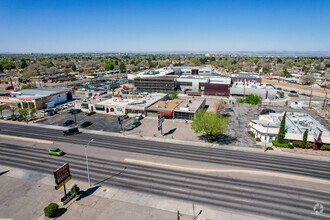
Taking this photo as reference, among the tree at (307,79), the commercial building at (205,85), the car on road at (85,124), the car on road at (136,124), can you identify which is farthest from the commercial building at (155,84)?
the tree at (307,79)

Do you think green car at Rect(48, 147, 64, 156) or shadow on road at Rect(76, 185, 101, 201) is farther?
green car at Rect(48, 147, 64, 156)

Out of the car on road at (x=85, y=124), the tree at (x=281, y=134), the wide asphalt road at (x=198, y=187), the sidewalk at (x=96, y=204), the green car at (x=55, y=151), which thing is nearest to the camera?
the sidewalk at (x=96, y=204)

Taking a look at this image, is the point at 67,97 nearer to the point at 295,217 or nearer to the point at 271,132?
the point at 271,132

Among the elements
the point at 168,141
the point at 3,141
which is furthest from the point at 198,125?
the point at 3,141

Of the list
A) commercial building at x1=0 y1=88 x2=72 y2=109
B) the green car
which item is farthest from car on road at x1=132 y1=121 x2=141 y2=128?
commercial building at x1=0 y1=88 x2=72 y2=109

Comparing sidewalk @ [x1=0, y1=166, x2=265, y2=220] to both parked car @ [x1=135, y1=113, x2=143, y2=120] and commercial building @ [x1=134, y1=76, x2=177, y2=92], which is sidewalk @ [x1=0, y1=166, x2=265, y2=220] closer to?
parked car @ [x1=135, y1=113, x2=143, y2=120]

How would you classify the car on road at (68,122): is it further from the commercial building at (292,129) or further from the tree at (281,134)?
the tree at (281,134)
